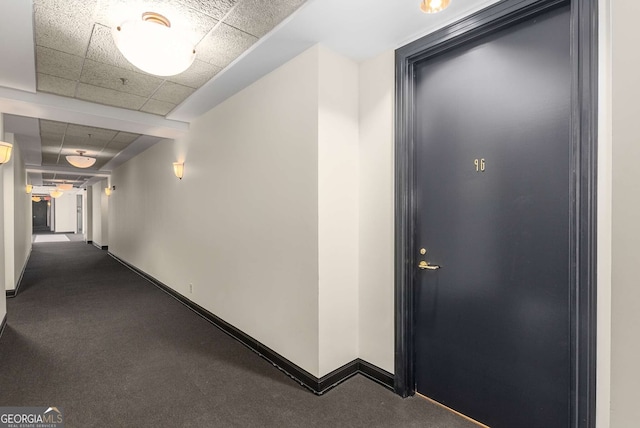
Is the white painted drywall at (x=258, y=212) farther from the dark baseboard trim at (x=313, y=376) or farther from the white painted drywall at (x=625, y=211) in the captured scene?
the white painted drywall at (x=625, y=211)

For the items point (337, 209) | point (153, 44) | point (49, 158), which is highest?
point (49, 158)

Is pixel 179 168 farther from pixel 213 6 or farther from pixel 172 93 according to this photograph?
pixel 213 6

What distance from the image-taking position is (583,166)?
147 cm

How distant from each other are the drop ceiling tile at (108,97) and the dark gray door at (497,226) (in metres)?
3.12

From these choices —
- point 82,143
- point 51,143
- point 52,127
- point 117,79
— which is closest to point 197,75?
point 117,79

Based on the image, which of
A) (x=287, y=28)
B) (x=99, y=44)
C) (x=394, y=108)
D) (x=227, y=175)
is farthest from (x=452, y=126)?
(x=99, y=44)

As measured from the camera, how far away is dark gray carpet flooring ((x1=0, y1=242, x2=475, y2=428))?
1.96m

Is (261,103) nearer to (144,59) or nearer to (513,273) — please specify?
(144,59)

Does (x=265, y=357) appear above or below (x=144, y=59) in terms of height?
below

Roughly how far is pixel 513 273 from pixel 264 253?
1.92m

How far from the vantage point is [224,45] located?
7.55 ft

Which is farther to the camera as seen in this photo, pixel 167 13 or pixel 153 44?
pixel 167 13

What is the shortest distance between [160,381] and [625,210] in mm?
2965

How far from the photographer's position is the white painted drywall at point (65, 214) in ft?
55.5
